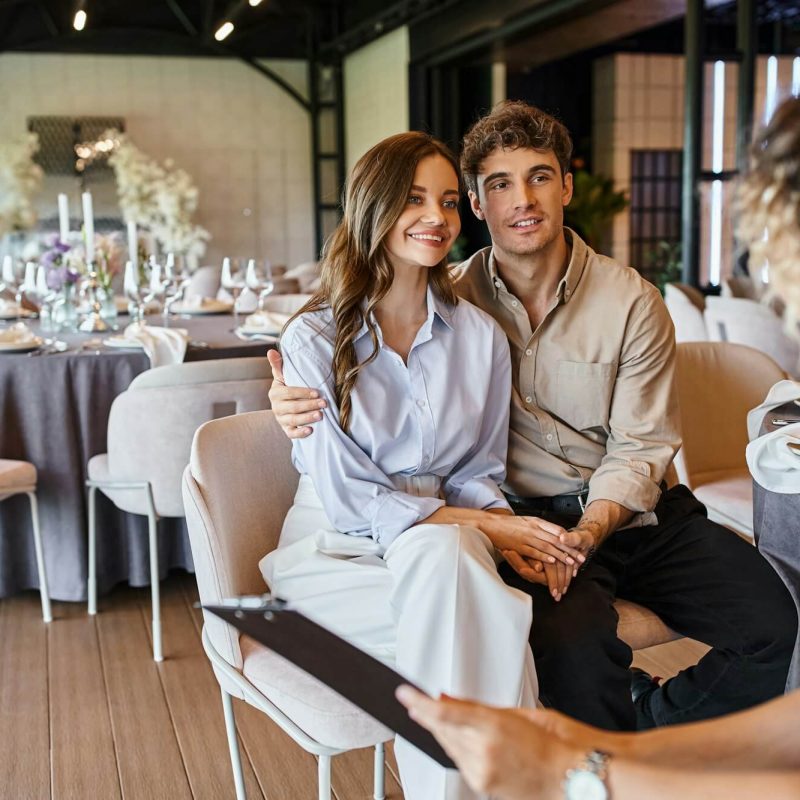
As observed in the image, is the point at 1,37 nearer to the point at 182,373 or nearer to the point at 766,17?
the point at 766,17

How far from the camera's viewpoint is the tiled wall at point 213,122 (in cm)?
1202

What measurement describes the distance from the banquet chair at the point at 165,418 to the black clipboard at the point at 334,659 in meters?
2.08

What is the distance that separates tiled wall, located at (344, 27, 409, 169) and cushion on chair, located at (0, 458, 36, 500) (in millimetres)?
7755

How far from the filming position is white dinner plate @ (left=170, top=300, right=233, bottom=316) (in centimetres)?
541

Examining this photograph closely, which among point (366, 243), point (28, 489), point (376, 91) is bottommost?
point (28, 489)

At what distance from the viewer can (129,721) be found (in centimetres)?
286

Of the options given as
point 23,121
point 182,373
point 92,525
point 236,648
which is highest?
point 23,121

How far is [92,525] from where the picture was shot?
11.9 ft

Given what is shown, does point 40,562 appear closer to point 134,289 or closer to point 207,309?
point 134,289

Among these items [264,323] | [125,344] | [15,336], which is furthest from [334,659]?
[264,323]

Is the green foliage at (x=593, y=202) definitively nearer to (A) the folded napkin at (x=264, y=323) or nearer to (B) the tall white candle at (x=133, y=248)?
(B) the tall white candle at (x=133, y=248)

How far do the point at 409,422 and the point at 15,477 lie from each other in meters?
1.88

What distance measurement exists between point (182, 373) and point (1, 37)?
33.1 ft

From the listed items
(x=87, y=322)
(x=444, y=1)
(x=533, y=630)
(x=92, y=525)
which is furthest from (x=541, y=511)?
(x=444, y=1)
